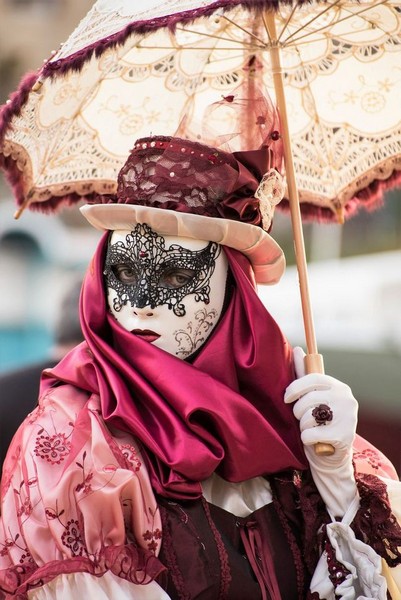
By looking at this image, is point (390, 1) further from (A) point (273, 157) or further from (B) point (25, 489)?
(B) point (25, 489)

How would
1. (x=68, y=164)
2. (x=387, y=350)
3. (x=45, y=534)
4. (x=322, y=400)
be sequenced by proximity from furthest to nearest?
(x=387, y=350), (x=68, y=164), (x=322, y=400), (x=45, y=534)

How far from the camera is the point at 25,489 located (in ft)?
8.30

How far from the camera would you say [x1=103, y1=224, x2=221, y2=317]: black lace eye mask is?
272 cm

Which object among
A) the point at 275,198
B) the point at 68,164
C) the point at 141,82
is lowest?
the point at 275,198

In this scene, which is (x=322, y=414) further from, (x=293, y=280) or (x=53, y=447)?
(x=293, y=280)

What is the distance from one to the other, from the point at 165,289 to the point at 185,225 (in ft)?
0.59

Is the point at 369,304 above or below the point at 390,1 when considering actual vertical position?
below

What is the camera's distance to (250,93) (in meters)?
3.09

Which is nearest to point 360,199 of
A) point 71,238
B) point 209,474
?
point 209,474

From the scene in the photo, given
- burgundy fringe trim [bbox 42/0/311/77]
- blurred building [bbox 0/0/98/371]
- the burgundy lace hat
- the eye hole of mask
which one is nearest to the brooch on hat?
the burgundy lace hat

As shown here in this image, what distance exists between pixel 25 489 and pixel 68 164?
1194mm

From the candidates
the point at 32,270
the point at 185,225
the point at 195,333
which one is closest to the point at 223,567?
the point at 195,333

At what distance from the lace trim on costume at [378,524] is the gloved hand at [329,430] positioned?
4cm

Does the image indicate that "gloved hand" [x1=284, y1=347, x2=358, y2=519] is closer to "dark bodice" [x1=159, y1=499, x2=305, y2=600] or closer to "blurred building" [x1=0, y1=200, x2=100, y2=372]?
"dark bodice" [x1=159, y1=499, x2=305, y2=600]
